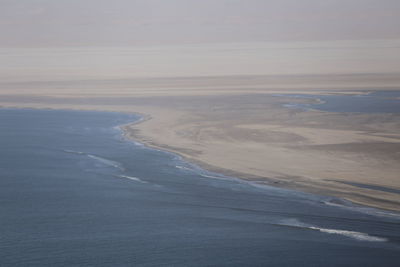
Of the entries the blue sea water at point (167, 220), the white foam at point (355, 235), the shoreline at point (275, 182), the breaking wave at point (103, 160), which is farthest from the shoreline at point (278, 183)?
the breaking wave at point (103, 160)

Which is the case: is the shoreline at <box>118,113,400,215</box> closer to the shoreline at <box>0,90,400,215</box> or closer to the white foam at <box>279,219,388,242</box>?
the shoreline at <box>0,90,400,215</box>

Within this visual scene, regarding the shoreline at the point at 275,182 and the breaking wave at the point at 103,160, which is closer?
the shoreline at the point at 275,182

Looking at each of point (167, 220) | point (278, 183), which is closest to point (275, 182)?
point (278, 183)

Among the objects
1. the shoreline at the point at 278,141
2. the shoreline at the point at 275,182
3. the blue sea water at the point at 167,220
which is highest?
the shoreline at the point at 278,141

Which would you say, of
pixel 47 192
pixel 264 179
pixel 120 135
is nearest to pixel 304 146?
pixel 264 179

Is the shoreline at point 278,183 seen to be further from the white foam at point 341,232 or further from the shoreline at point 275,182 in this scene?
the white foam at point 341,232

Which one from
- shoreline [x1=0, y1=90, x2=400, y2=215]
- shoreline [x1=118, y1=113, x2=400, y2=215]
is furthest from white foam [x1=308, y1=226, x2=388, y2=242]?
shoreline [x1=0, y1=90, x2=400, y2=215]
